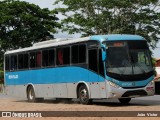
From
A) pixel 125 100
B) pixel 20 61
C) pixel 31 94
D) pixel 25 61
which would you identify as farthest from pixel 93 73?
pixel 20 61

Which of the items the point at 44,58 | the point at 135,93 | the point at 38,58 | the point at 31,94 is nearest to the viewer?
the point at 135,93

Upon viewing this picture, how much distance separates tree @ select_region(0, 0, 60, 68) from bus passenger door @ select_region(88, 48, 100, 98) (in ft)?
127

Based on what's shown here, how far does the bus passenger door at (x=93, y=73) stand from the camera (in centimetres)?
2186

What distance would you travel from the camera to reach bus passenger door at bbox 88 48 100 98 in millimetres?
21859

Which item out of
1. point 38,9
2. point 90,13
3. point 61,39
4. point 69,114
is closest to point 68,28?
point 90,13

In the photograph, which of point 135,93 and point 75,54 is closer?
point 135,93

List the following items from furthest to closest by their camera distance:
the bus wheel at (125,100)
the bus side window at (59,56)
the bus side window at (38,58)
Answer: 1. the bus side window at (38,58)
2. the bus side window at (59,56)
3. the bus wheel at (125,100)

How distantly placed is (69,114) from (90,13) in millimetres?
39947

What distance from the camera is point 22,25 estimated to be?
6269 cm

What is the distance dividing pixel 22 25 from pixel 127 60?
42352 millimetres

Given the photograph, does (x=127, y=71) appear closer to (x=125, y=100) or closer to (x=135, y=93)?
(x=135, y=93)

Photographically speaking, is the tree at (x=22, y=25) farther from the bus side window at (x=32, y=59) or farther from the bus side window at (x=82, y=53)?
the bus side window at (x=82, y=53)

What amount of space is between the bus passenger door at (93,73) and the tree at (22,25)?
127 feet

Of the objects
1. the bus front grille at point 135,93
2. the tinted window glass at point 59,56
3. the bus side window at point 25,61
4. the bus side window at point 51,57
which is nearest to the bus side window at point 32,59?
the bus side window at point 25,61
